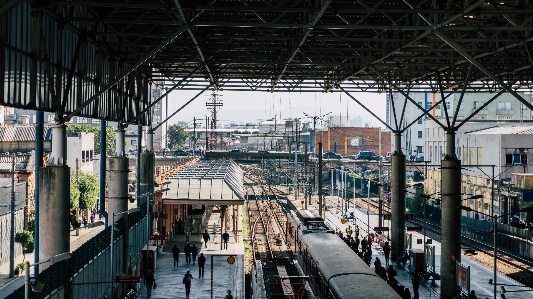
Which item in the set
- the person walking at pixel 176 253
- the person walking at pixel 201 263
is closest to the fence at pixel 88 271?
the person walking at pixel 201 263

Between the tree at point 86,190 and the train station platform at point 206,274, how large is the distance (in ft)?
39.7

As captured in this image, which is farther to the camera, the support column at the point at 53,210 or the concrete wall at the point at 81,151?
the concrete wall at the point at 81,151

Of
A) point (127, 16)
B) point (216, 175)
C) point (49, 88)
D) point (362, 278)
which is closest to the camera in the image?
point (49, 88)

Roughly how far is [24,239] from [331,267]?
22.1 metres

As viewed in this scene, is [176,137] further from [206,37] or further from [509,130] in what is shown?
[206,37]

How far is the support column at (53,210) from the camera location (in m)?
15.0

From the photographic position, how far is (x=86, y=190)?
4872 centimetres

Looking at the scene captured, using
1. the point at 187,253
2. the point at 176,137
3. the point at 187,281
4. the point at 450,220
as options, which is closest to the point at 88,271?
the point at 187,281

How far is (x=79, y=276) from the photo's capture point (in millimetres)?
16375

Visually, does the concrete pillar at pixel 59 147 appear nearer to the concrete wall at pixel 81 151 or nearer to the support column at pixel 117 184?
the support column at pixel 117 184

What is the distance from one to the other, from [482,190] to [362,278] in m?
30.3

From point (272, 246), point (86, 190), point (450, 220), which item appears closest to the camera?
point (450, 220)

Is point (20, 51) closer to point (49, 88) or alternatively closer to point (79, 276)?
point (49, 88)

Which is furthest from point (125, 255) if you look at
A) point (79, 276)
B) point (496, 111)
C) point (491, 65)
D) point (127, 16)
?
point (496, 111)
